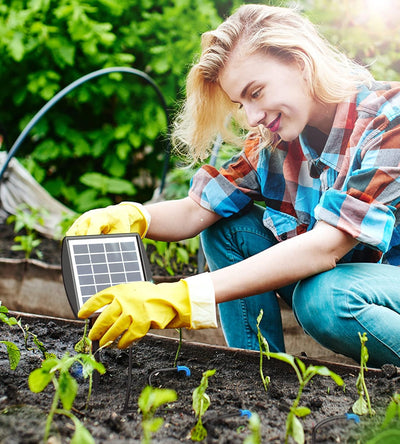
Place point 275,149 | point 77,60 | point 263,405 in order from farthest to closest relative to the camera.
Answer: point 77,60 < point 275,149 < point 263,405

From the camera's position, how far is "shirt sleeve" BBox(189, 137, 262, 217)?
170 centimetres

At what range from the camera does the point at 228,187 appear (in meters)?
1.71

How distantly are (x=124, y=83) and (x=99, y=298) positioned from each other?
2.55 m

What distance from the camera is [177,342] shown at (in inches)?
57.8

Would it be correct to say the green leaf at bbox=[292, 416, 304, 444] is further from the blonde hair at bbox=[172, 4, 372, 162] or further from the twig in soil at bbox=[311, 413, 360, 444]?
the blonde hair at bbox=[172, 4, 372, 162]

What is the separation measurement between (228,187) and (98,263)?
59 centimetres

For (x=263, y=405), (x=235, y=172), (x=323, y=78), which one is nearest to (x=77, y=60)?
(x=235, y=172)

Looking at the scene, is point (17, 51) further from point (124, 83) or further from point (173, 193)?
point (173, 193)

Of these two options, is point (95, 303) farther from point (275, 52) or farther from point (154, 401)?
point (275, 52)

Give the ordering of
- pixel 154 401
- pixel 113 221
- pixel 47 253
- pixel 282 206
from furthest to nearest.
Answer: pixel 47 253 → pixel 282 206 → pixel 113 221 → pixel 154 401

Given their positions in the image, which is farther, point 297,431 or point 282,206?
point 282,206

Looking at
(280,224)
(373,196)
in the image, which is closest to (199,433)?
(373,196)

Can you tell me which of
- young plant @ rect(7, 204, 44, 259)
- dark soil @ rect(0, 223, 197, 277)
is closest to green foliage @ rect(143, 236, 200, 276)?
dark soil @ rect(0, 223, 197, 277)

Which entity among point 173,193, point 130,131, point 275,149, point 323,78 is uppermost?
point 323,78
